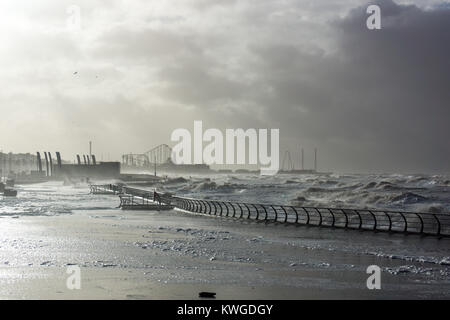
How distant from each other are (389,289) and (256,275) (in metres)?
3.98

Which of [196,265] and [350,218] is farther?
[350,218]

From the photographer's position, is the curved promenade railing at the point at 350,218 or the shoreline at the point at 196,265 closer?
the shoreline at the point at 196,265

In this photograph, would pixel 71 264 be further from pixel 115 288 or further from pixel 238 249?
pixel 238 249

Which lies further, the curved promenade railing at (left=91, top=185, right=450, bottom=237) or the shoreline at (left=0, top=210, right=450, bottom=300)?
the curved promenade railing at (left=91, top=185, right=450, bottom=237)

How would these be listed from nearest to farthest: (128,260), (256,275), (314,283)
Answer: (314,283) → (256,275) → (128,260)

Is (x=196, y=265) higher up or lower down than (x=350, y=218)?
higher up

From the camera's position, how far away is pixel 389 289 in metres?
15.2

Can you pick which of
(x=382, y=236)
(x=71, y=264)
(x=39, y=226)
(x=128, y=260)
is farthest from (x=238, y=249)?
(x=39, y=226)

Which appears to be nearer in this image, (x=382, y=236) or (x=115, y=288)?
(x=115, y=288)
